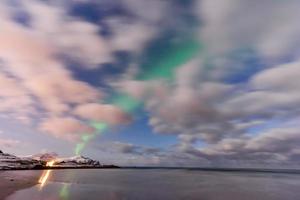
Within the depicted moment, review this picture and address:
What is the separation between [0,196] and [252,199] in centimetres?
3929

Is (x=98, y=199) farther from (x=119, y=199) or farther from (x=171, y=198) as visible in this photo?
(x=171, y=198)

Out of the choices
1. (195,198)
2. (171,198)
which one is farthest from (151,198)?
(195,198)

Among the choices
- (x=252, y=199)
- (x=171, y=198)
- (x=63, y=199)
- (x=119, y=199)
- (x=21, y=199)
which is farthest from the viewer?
(x=252, y=199)

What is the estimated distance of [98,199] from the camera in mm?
40750

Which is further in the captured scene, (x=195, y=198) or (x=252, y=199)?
(x=252, y=199)

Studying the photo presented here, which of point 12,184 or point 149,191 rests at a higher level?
point 12,184

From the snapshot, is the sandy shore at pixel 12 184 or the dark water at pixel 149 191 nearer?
the sandy shore at pixel 12 184

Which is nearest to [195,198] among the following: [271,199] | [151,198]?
[151,198]

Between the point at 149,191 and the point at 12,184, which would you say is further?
the point at 12,184

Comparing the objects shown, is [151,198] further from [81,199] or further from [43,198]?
[43,198]

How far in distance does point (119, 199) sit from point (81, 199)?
5628 millimetres

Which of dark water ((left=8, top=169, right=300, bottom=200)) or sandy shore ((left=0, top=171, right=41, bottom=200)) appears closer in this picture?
sandy shore ((left=0, top=171, right=41, bottom=200))

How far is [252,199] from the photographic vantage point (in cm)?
4984

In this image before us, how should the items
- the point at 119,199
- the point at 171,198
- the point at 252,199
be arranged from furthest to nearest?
the point at 252,199, the point at 171,198, the point at 119,199
